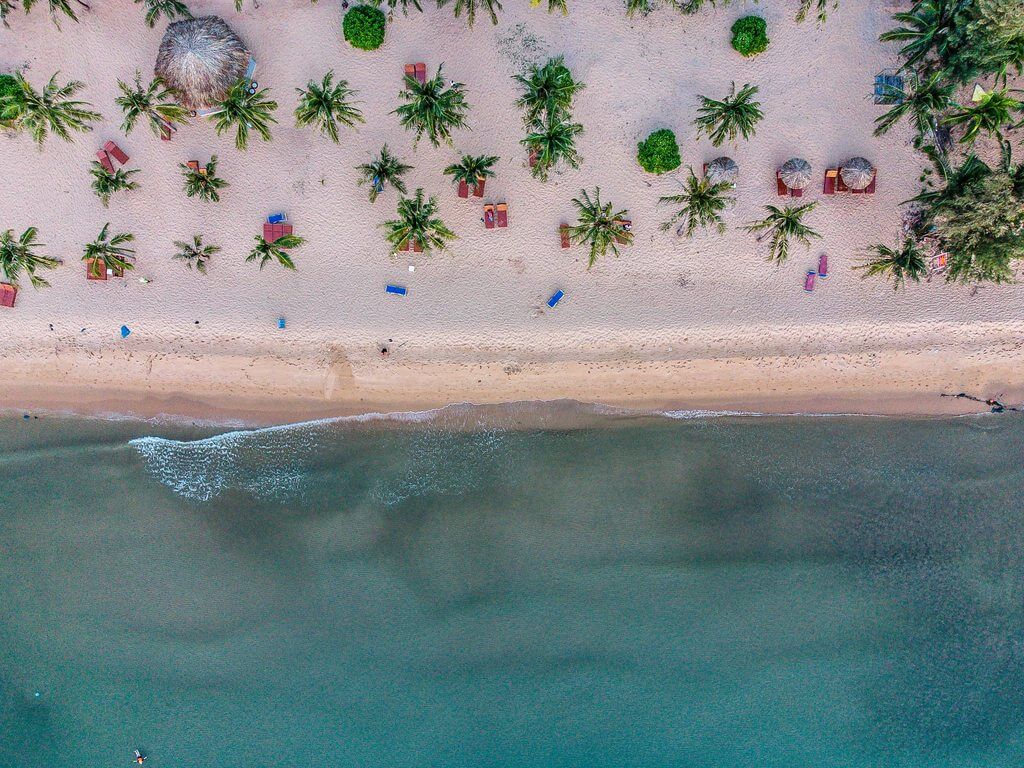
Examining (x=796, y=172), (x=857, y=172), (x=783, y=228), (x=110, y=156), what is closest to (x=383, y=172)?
(x=110, y=156)

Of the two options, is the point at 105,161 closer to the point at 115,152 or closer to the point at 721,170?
the point at 115,152

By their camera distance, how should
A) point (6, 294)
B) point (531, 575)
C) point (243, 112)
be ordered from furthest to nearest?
point (531, 575) → point (6, 294) → point (243, 112)

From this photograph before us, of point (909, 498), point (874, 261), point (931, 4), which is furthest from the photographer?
point (909, 498)

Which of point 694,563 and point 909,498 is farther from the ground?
point 909,498

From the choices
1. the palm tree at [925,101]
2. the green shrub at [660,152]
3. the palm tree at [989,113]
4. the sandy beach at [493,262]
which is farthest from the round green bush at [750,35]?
the palm tree at [989,113]

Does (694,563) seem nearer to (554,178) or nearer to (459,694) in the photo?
(459,694)

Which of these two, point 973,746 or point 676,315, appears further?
point 973,746

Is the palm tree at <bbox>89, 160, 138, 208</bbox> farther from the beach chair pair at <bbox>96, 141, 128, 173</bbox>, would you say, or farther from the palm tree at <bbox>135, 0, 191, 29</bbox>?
the palm tree at <bbox>135, 0, 191, 29</bbox>

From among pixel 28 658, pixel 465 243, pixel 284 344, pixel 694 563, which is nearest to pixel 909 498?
pixel 694 563
